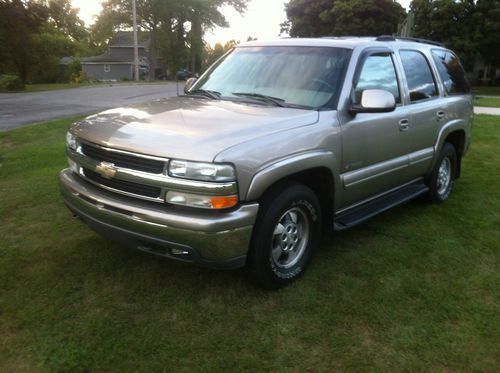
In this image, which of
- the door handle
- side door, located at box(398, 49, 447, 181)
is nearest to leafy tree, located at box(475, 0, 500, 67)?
side door, located at box(398, 49, 447, 181)

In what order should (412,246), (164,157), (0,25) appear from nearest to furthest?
(164,157) → (412,246) → (0,25)

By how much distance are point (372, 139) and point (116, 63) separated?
61.4 meters

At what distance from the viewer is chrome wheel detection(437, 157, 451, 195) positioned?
550 centimetres

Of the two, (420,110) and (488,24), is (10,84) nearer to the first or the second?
(420,110)

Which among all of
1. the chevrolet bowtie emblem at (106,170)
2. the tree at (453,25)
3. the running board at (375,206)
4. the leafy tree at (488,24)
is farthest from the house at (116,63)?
the chevrolet bowtie emblem at (106,170)

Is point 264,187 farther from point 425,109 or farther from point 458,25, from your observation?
point 458,25

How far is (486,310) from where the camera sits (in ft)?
10.8

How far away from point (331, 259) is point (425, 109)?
6.22 ft

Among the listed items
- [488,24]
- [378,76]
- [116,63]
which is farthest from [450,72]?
[116,63]

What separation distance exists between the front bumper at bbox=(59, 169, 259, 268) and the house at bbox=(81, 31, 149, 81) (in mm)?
57445

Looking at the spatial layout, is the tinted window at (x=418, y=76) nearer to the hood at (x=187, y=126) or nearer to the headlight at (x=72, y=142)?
the hood at (x=187, y=126)

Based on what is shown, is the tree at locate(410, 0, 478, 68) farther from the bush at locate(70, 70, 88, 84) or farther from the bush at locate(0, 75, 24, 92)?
the bush at locate(70, 70, 88, 84)

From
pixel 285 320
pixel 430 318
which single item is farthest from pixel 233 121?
pixel 430 318

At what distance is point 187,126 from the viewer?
10.4ft
